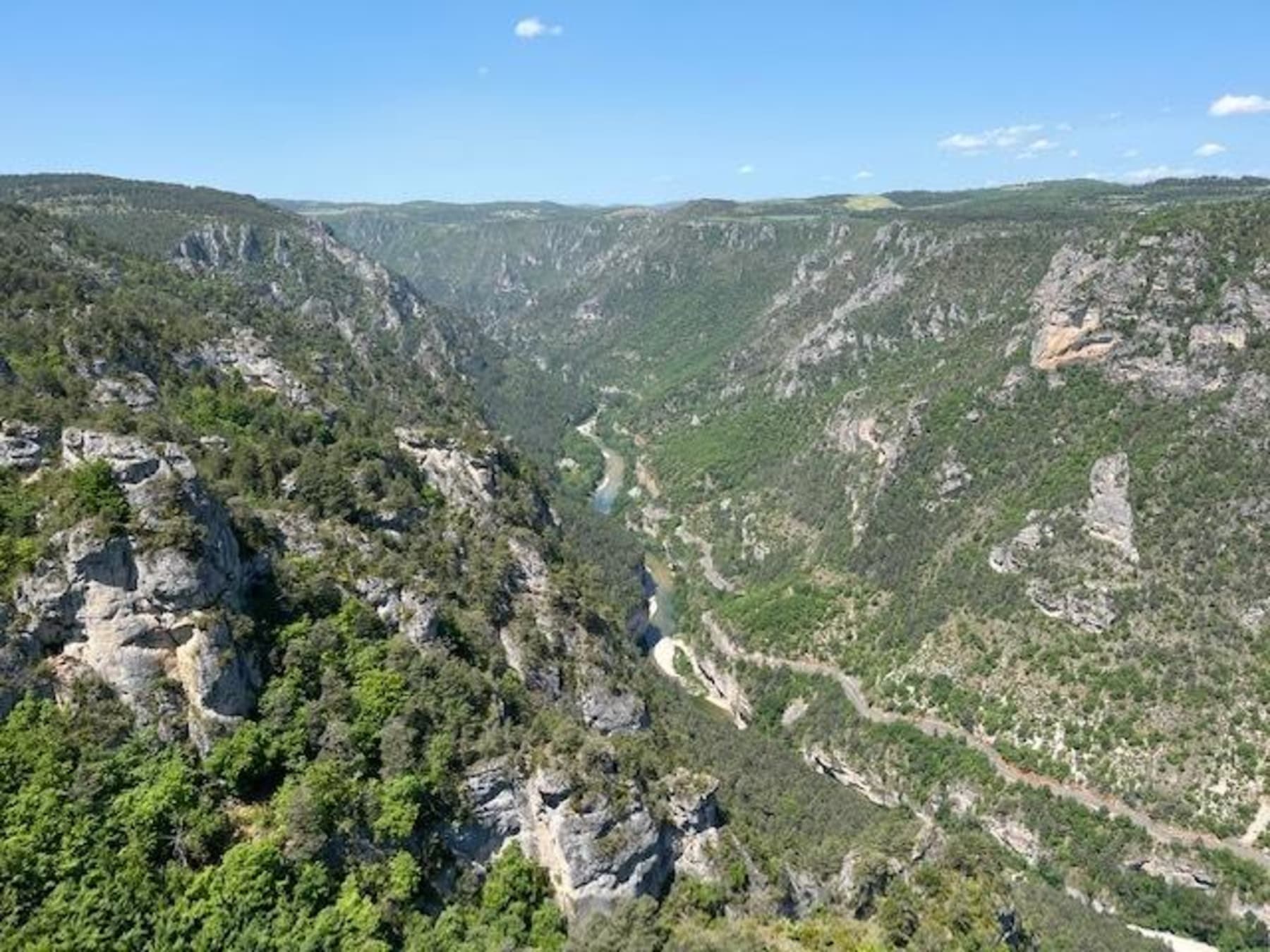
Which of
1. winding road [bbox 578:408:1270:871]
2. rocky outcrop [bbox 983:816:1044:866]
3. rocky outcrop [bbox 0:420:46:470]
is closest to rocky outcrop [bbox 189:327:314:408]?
rocky outcrop [bbox 0:420:46:470]

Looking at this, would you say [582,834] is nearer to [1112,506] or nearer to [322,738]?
[322,738]

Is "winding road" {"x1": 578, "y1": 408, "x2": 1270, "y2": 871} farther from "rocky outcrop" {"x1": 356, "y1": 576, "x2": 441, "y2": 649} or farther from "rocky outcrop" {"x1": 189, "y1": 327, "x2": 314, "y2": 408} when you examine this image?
"rocky outcrop" {"x1": 356, "y1": 576, "x2": 441, "y2": 649}

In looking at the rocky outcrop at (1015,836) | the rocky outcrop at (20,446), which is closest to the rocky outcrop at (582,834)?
the rocky outcrop at (20,446)

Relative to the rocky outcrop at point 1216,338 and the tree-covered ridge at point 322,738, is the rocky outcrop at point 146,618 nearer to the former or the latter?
the tree-covered ridge at point 322,738

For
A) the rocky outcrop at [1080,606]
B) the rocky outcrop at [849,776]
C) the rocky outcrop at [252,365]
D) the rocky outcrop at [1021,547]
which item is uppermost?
the rocky outcrop at [252,365]

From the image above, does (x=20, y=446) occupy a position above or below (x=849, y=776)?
above

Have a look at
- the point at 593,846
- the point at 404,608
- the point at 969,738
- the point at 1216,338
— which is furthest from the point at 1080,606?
the point at 404,608
